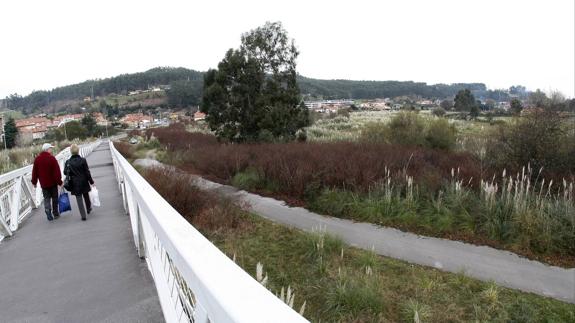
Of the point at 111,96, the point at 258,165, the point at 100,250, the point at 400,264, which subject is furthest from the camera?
the point at 111,96

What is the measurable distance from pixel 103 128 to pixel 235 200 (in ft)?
308

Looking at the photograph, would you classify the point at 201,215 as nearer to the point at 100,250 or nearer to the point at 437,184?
the point at 100,250

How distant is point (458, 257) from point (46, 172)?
8567mm

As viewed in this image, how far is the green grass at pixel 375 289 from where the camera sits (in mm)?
5016

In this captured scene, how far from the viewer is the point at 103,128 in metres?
92.4

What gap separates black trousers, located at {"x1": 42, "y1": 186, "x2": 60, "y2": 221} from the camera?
25.3 feet

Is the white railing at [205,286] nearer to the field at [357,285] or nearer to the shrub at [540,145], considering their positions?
the field at [357,285]

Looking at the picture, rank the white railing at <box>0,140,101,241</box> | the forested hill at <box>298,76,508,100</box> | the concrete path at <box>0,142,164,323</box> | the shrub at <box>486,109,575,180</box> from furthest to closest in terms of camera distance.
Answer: the forested hill at <box>298,76,508,100</box>, the shrub at <box>486,109,575,180</box>, the white railing at <box>0,140,101,241</box>, the concrete path at <box>0,142,164,323</box>

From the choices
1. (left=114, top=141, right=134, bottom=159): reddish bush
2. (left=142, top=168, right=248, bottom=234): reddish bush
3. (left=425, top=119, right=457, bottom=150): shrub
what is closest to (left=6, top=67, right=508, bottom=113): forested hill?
(left=114, top=141, right=134, bottom=159): reddish bush

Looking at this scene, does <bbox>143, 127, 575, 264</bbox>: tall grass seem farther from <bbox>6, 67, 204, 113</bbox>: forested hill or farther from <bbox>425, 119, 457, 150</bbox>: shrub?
<bbox>6, 67, 204, 113</bbox>: forested hill

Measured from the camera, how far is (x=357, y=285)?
Answer: 5.30 m

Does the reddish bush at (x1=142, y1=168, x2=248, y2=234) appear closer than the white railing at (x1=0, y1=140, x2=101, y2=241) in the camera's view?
No

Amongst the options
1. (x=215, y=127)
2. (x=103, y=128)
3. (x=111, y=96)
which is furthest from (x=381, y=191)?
(x=111, y=96)

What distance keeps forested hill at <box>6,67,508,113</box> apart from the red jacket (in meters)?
118
